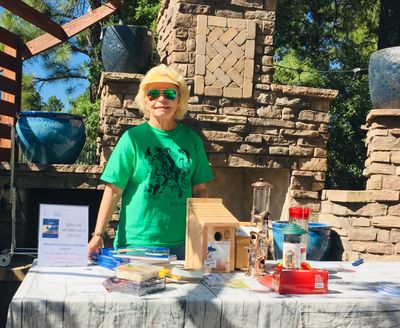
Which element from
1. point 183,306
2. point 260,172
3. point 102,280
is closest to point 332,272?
point 183,306

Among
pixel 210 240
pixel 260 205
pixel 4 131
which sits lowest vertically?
pixel 210 240

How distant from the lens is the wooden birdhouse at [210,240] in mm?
1996

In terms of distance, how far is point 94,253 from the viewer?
2.19 metres

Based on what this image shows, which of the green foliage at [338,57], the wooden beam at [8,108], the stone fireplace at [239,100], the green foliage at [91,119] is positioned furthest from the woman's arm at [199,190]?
the green foliage at [91,119]

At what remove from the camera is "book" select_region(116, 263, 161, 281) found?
1698 millimetres

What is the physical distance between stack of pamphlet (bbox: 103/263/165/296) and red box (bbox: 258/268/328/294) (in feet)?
1.32

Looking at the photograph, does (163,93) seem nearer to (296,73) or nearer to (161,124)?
(161,124)

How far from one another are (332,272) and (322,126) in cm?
293

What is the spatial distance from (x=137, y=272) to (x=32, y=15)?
11.5ft

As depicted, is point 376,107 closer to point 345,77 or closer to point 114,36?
point 114,36

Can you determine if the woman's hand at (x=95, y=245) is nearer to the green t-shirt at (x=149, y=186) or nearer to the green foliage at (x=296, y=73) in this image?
the green t-shirt at (x=149, y=186)

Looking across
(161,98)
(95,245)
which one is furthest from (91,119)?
(95,245)

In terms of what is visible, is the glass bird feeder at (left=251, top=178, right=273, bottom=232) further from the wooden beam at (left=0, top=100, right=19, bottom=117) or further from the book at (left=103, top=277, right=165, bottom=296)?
the wooden beam at (left=0, top=100, right=19, bottom=117)

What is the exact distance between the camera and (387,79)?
14.7 ft
